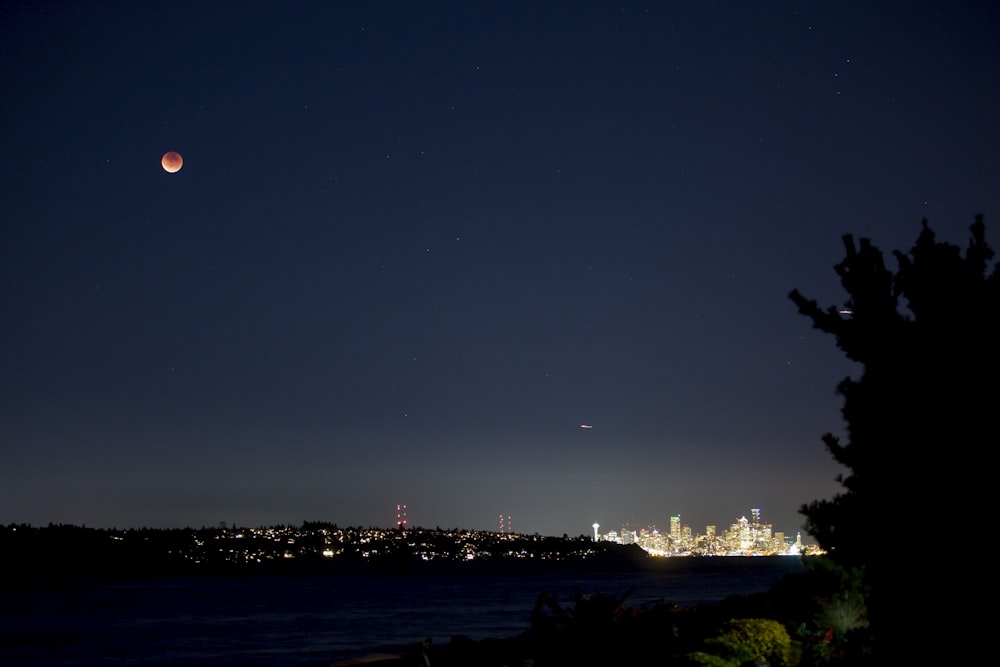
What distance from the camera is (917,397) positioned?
913cm

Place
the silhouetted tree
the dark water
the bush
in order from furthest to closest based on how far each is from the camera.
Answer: the dark water < the bush < the silhouetted tree

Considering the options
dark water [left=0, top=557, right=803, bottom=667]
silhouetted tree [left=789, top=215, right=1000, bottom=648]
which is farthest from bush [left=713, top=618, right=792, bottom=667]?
dark water [left=0, top=557, right=803, bottom=667]

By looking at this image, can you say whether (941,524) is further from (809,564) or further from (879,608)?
(809,564)

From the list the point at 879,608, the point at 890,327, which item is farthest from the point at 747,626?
the point at 890,327

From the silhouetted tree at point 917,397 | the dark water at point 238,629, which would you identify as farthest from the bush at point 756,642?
the dark water at point 238,629

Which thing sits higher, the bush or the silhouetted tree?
the silhouetted tree

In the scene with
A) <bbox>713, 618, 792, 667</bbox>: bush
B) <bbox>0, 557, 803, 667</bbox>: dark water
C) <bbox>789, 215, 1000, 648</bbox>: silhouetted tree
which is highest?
<bbox>789, 215, 1000, 648</bbox>: silhouetted tree

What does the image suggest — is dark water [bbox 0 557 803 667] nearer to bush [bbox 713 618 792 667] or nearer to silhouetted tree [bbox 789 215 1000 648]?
bush [bbox 713 618 792 667]

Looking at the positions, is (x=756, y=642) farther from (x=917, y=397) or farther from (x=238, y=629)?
(x=238, y=629)

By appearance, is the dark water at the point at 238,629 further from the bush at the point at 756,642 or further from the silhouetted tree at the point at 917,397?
the silhouetted tree at the point at 917,397

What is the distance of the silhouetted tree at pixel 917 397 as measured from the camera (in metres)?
8.73

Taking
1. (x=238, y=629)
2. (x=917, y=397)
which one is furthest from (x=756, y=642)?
(x=238, y=629)

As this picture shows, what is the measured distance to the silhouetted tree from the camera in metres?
8.73

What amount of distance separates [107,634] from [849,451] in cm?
4567
